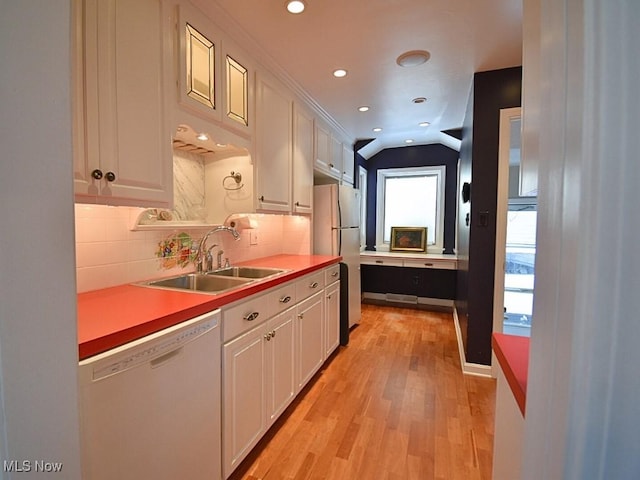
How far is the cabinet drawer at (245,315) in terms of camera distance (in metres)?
1.35

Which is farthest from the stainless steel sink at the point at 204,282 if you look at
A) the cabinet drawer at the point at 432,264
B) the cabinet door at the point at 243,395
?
the cabinet drawer at the point at 432,264

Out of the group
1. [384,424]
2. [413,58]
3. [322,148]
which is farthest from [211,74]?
[384,424]

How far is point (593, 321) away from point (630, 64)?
254 millimetres

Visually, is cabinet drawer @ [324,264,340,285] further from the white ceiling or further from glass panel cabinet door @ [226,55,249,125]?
A: the white ceiling

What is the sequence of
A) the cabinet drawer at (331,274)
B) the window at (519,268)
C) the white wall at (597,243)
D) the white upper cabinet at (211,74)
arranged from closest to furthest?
the white wall at (597,243) → the white upper cabinet at (211,74) → the cabinet drawer at (331,274) → the window at (519,268)

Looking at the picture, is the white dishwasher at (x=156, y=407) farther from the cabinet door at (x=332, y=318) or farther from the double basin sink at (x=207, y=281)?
the cabinet door at (x=332, y=318)

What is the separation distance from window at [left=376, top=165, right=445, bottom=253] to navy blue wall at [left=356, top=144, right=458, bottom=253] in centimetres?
7

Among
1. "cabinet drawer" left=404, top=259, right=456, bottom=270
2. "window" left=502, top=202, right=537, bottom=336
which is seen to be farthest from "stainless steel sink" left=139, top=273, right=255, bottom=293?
"cabinet drawer" left=404, top=259, right=456, bottom=270

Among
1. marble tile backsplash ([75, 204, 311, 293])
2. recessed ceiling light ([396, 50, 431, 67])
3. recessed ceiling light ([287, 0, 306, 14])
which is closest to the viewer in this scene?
marble tile backsplash ([75, 204, 311, 293])

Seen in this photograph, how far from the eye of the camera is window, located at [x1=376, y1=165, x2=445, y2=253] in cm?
458

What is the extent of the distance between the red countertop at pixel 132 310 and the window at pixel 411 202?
11.8 feet

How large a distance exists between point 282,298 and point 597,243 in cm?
164

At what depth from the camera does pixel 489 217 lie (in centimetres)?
239

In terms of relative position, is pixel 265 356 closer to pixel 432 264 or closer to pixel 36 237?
pixel 36 237
